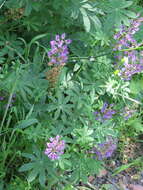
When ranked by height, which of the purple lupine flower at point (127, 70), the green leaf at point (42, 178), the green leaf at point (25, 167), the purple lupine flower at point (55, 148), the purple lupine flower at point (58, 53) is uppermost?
the purple lupine flower at point (58, 53)

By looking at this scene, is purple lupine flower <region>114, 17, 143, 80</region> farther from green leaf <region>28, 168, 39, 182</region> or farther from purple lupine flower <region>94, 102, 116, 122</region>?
green leaf <region>28, 168, 39, 182</region>

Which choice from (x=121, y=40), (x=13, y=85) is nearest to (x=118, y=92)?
(x=121, y=40)

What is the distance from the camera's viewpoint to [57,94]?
1.75 metres

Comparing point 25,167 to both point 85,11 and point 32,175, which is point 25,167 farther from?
point 85,11

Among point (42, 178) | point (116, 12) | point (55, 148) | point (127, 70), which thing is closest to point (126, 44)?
point (127, 70)

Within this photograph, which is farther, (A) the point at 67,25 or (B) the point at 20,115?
(A) the point at 67,25

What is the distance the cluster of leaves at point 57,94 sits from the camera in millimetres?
1656

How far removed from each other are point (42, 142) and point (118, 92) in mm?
506

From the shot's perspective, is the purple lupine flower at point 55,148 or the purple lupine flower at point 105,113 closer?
the purple lupine flower at point 55,148

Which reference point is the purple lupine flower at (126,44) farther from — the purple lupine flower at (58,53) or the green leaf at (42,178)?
the green leaf at (42,178)

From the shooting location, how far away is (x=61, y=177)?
1785mm

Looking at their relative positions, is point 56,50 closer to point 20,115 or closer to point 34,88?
point 34,88

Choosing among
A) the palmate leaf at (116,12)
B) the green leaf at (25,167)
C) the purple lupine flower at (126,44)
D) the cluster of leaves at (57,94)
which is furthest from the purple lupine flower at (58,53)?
the green leaf at (25,167)

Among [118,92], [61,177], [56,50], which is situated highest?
[56,50]
